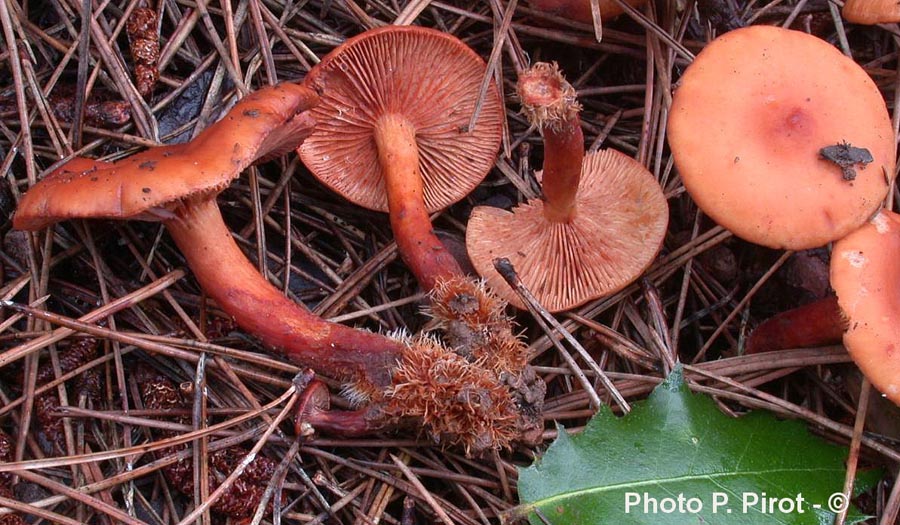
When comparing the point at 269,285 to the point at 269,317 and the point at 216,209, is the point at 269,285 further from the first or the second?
the point at 216,209

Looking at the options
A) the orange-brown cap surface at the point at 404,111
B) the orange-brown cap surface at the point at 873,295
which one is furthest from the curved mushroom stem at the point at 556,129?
the orange-brown cap surface at the point at 873,295

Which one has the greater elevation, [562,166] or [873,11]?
[873,11]

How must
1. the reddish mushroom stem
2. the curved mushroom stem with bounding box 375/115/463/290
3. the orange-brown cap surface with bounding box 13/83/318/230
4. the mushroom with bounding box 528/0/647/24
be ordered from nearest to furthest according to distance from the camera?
the orange-brown cap surface with bounding box 13/83/318/230
the reddish mushroom stem
the curved mushroom stem with bounding box 375/115/463/290
the mushroom with bounding box 528/0/647/24

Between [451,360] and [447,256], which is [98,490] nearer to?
[451,360]

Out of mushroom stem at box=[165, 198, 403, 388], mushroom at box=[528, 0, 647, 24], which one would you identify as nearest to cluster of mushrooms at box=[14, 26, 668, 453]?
mushroom stem at box=[165, 198, 403, 388]

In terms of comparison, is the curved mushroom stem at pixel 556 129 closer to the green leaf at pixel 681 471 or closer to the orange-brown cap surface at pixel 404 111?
the orange-brown cap surface at pixel 404 111

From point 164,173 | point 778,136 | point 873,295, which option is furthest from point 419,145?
point 873,295

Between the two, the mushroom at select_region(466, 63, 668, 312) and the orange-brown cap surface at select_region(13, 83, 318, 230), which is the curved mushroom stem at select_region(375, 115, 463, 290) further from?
the orange-brown cap surface at select_region(13, 83, 318, 230)

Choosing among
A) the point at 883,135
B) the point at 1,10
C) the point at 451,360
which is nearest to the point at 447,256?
the point at 451,360
